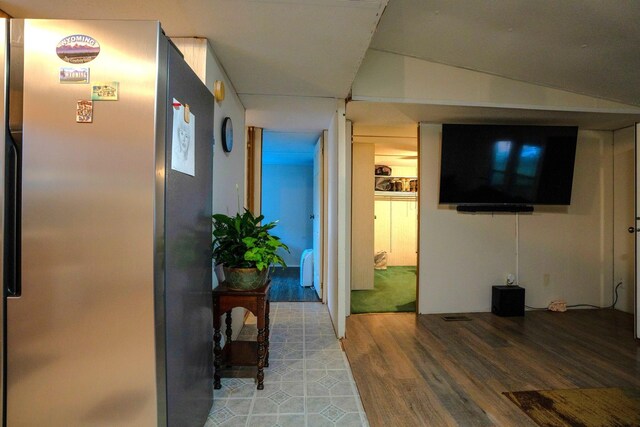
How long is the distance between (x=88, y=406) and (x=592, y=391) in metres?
2.83

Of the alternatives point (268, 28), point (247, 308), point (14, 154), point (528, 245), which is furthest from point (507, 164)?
point (14, 154)

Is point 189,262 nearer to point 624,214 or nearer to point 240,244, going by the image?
point 240,244

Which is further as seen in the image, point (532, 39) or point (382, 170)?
point (382, 170)

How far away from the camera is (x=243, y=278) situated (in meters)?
1.84

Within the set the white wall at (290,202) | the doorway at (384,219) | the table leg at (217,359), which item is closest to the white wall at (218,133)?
the table leg at (217,359)

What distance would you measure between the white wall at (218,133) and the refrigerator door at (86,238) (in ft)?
2.66

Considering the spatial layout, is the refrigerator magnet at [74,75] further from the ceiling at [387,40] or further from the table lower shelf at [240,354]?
the table lower shelf at [240,354]

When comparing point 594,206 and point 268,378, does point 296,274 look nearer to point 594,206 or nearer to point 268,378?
point 268,378

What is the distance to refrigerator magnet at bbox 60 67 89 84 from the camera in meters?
1.02

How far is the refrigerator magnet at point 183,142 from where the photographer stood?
1.18 m

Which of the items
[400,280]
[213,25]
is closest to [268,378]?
Result: [213,25]

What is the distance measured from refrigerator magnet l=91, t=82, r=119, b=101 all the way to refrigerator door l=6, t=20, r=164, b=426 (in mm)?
12

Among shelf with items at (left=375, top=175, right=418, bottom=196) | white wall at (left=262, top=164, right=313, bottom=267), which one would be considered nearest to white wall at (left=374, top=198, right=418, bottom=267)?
shelf with items at (left=375, top=175, right=418, bottom=196)

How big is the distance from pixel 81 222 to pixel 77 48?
62 cm
